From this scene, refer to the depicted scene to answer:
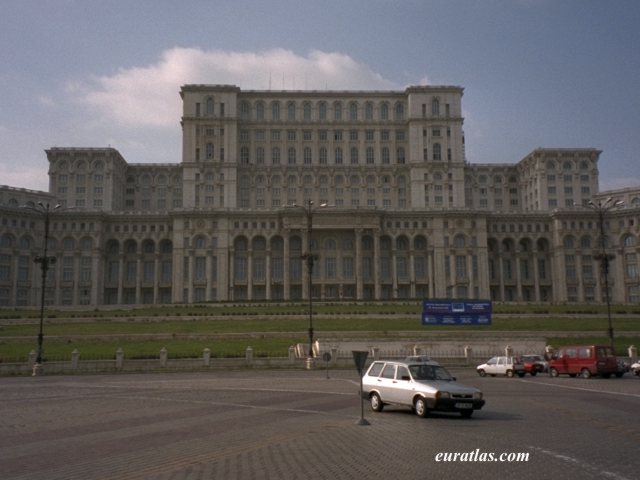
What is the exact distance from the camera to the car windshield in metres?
20.4

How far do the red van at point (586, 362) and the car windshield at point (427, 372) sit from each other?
20.4m

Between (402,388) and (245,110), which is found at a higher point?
(245,110)

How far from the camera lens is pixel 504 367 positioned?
135 ft

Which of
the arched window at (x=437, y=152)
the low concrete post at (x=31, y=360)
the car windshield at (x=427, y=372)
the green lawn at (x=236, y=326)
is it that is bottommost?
the low concrete post at (x=31, y=360)

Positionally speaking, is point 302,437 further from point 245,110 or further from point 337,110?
point 337,110

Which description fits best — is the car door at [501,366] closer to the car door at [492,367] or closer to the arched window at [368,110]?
the car door at [492,367]

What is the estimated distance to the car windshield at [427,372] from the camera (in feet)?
67.1

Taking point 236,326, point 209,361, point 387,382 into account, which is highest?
point 236,326

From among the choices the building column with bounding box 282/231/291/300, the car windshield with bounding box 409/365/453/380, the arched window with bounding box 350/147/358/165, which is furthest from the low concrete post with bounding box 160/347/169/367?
the arched window with bounding box 350/147/358/165

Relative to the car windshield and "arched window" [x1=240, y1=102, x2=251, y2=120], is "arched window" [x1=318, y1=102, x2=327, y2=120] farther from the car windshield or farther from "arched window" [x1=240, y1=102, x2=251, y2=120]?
the car windshield

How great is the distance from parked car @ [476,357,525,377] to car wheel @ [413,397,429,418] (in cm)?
2325

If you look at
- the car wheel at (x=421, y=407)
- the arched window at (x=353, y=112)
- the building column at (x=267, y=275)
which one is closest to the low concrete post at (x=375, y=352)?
the car wheel at (x=421, y=407)

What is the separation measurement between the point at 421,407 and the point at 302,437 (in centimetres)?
516

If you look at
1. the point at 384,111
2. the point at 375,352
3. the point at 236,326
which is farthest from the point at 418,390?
the point at 384,111
